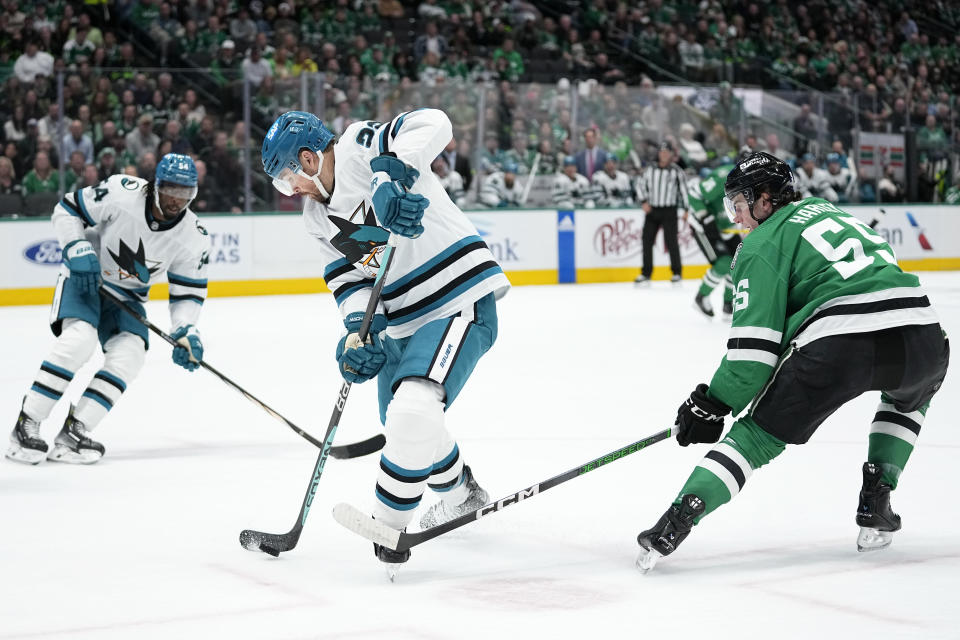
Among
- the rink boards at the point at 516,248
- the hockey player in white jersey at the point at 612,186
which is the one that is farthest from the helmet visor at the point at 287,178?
the hockey player in white jersey at the point at 612,186

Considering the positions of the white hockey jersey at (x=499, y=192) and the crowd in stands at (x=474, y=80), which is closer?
the crowd in stands at (x=474, y=80)

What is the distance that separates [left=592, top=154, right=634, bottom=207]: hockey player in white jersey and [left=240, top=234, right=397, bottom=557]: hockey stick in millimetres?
9397

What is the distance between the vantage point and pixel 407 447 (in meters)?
2.83

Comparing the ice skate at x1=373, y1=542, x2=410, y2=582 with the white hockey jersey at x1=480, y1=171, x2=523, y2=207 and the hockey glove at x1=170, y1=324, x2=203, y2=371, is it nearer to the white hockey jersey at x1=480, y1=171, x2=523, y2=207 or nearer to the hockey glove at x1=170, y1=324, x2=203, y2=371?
the hockey glove at x1=170, y1=324, x2=203, y2=371

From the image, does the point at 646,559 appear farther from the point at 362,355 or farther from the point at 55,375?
the point at 55,375

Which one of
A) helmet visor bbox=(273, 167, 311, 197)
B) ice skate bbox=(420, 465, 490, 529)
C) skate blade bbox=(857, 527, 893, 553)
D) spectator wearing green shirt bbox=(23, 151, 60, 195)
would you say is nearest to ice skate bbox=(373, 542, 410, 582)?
ice skate bbox=(420, 465, 490, 529)

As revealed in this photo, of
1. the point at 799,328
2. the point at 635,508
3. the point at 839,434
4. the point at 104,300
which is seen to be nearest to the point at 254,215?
the point at 104,300

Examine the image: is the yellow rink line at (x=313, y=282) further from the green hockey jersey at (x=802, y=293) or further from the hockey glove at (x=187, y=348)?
the green hockey jersey at (x=802, y=293)

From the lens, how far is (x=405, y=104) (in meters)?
11.4

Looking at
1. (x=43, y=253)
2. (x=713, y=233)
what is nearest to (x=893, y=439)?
(x=713, y=233)

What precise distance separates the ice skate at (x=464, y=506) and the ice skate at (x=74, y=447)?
4.87 feet

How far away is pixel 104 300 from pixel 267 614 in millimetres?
2328

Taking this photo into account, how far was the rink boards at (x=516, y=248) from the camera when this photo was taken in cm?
977

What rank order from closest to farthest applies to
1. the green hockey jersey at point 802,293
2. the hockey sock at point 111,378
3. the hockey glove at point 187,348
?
the green hockey jersey at point 802,293 < the hockey sock at point 111,378 < the hockey glove at point 187,348
